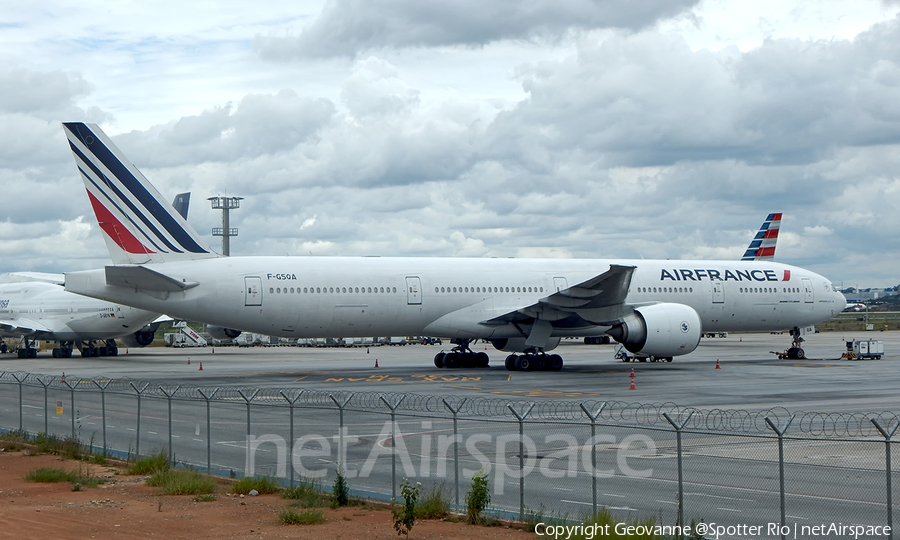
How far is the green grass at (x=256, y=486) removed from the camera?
13.2m

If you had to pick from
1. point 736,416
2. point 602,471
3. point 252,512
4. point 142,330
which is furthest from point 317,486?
point 142,330

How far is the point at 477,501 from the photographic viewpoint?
11.0 m

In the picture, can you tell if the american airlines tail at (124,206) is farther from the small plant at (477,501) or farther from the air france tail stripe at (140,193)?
the small plant at (477,501)

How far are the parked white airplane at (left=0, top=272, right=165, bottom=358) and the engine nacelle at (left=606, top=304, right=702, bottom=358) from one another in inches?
1100

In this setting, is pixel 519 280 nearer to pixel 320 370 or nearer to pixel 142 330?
pixel 320 370

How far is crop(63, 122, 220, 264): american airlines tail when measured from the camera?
3083 centimetres

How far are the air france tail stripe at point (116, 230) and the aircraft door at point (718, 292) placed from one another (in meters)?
22.6

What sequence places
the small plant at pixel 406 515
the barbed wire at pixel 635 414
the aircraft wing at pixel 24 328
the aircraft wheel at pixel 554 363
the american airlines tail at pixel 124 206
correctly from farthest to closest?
1. the aircraft wing at pixel 24 328
2. the aircraft wheel at pixel 554 363
3. the american airlines tail at pixel 124 206
4. the barbed wire at pixel 635 414
5. the small plant at pixel 406 515

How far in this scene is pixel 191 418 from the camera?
824 inches

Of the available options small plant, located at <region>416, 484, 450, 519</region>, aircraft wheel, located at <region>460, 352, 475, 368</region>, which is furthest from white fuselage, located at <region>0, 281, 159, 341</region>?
small plant, located at <region>416, 484, 450, 519</region>

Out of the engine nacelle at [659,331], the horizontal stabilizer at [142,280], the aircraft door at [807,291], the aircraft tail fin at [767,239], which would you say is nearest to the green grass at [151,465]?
the horizontal stabilizer at [142,280]

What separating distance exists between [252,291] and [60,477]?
17.6 metres

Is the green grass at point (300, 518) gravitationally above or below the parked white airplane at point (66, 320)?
below

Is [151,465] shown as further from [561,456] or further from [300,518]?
[561,456]
